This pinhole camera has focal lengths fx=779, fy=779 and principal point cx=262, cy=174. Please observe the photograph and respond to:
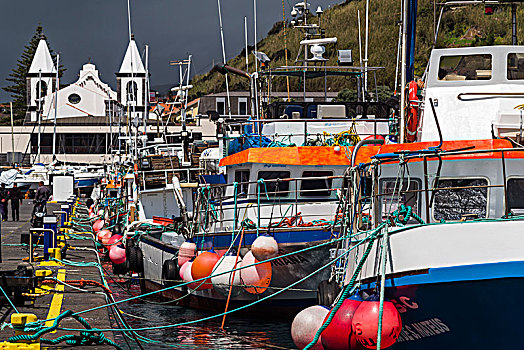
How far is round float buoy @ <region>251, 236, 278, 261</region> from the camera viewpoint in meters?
10.7

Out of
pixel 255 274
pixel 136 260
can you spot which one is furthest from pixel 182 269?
pixel 136 260

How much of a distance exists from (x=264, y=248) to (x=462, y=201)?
125 inches

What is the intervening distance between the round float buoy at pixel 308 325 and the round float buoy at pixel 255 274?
122 inches

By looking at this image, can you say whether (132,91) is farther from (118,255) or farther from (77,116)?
(77,116)

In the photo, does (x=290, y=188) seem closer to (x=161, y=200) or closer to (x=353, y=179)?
(x=353, y=179)

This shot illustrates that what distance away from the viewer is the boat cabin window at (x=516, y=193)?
Answer: 8258 millimetres

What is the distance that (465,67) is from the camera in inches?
410

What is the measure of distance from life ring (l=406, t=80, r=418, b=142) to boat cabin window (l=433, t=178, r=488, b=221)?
2026 millimetres

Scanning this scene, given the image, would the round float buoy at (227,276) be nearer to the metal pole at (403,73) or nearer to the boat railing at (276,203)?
the boat railing at (276,203)

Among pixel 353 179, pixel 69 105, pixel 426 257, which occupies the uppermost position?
pixel 69 105

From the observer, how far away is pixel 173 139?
107 feet

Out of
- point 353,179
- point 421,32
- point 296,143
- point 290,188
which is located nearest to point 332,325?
point 353,179

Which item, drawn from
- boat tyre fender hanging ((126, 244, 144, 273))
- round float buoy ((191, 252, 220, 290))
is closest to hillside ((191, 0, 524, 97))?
boat tyre fender hanging ((126, 244, 144, 273))

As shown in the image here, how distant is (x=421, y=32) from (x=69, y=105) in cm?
4122
